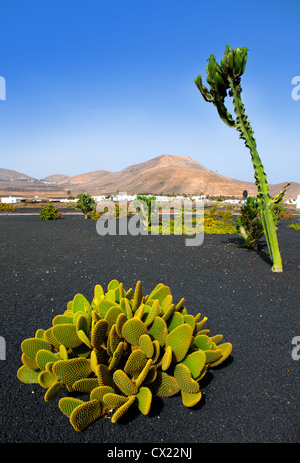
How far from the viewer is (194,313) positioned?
12.7 ft

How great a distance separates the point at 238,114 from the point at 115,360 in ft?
18.9

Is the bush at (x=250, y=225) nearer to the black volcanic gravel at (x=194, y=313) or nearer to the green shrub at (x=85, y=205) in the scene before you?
the black volcanic gravel at (x=194, y=313)

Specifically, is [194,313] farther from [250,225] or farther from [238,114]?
[250,225]

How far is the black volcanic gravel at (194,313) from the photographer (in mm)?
1968

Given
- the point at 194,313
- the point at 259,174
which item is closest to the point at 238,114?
the point at 259,174

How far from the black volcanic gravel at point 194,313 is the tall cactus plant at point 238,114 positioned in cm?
81

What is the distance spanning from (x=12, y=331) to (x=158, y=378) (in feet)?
6.57

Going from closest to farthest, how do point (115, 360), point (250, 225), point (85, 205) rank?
point (115, 360) < point (250, 225) < point (85, 205)

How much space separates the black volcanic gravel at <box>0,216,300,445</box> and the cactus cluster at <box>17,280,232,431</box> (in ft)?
0.55

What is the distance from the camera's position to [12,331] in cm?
330

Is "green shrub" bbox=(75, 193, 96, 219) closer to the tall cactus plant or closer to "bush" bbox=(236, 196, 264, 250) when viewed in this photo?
"bush" bbox=(236, 196, 264, 250)

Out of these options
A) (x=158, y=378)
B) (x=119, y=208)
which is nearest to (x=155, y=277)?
(x=158, y=378)

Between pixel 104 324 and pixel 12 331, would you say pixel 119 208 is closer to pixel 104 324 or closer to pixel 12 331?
pixel 12 331
